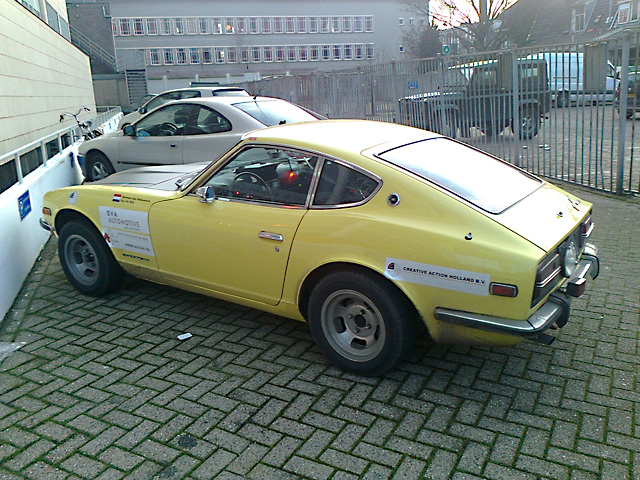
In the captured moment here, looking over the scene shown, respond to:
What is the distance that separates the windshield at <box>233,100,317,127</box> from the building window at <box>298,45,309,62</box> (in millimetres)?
66450

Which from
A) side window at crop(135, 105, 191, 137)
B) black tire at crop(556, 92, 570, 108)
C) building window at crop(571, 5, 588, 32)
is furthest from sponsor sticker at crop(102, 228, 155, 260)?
building window at crop(571, 5, 588, 32)

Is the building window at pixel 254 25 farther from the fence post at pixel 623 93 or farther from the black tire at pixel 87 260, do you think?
the black tire at pixel 87 260

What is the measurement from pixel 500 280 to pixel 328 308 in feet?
3.70

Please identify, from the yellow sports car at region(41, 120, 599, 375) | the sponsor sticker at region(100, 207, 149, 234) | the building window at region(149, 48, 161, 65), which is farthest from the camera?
the building window at region(149, 48, 161, 65)

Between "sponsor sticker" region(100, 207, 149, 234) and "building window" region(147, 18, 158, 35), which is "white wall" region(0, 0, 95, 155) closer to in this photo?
"sponsor sticker" region(100, 207, 149, 234)

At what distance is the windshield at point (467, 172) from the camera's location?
3.67 meters

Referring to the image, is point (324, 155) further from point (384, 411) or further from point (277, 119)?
point (277, 119)

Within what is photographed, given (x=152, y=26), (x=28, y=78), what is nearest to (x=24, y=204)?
(x=28, y=78)

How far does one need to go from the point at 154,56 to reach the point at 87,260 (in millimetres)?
68465

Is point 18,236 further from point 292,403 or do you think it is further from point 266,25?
point 266,25

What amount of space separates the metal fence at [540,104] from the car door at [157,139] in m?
4.96

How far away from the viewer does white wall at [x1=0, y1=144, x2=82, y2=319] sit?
17.1ft

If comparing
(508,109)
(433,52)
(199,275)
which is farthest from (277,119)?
(433,52)

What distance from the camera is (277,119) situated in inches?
338
